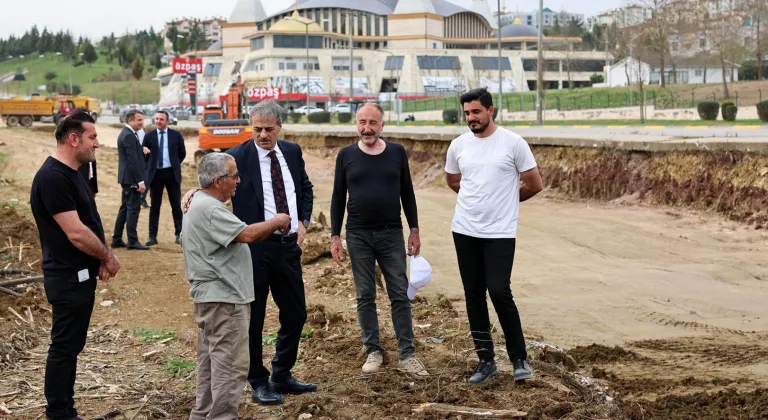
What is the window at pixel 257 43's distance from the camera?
111375 millimetres

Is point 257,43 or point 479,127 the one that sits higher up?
point 257,43

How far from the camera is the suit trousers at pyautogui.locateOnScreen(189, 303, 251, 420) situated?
5.27 metres

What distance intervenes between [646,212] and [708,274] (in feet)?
18.0

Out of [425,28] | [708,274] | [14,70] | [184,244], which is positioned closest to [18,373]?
[184,244]

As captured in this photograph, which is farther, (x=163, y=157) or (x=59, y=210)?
(x=163, y=157)

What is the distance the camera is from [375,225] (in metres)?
6.63

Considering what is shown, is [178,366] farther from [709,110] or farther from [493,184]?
[709,110]

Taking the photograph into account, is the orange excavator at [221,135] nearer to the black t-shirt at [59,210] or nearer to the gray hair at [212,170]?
the black t-shirt at [59,210]

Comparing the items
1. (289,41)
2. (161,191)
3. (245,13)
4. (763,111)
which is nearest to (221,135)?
(763,111)

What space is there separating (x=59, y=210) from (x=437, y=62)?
109022 millimetres

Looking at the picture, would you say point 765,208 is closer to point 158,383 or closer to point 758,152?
point 758,152

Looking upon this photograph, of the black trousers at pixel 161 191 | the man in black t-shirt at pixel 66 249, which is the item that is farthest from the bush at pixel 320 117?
the man in black t-shirt at pixel 66 249

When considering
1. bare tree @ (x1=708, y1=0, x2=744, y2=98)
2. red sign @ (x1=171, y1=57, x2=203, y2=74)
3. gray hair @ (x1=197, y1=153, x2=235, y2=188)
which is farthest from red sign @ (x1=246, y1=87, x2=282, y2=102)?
gray hair @ (x1=197, y1=153, x2=235, y2=188)

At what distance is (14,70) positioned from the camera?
182m
